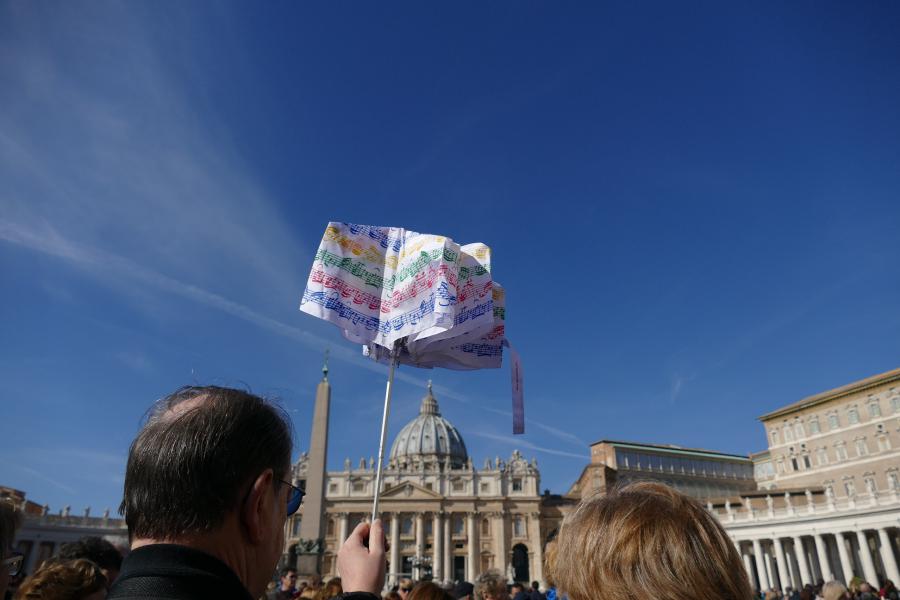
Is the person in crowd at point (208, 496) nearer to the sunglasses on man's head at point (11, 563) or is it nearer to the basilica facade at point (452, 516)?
the sunglasses on man's head at point (11, 563)

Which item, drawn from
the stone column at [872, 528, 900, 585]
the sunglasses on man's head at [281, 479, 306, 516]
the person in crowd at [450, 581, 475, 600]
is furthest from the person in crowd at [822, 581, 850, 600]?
the stone column at [872, 528, 900, 585]

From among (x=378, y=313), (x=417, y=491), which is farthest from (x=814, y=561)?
(x=378, y=313)

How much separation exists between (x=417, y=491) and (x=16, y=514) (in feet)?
247

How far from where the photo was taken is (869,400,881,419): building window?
45.2m

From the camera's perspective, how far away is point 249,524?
1715mm

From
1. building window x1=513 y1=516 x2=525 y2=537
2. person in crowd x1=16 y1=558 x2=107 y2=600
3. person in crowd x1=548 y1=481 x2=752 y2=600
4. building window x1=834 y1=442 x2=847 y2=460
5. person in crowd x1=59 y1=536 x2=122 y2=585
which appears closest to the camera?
person in crowd x1=548 y1=481 x2=752 y2=600

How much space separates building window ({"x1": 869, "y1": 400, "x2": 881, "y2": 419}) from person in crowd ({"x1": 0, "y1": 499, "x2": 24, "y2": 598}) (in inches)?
2201

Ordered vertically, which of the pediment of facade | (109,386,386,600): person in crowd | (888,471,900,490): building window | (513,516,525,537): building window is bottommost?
(109,386,386,600): person in crowd

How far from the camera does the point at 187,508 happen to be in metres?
1.64

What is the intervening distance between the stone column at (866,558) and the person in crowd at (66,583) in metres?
49.6

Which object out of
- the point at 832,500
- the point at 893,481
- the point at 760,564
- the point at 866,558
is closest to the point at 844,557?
the point at 866,558

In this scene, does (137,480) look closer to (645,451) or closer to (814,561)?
(814,561)

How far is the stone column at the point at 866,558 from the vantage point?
128 feet

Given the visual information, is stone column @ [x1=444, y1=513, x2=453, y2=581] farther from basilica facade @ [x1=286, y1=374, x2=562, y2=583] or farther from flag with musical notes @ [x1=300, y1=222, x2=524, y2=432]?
flag with musical notes @ [x1=300, y1=222, x2=524, y2=432]
